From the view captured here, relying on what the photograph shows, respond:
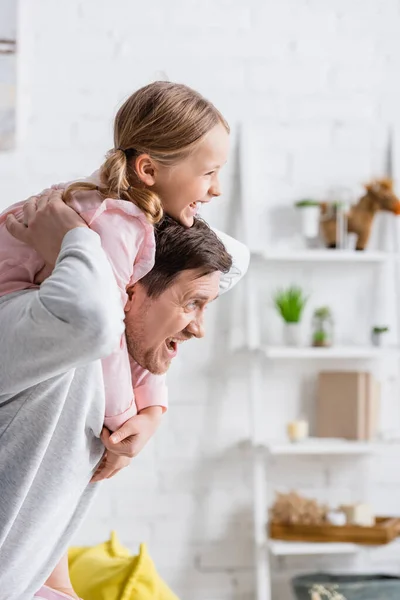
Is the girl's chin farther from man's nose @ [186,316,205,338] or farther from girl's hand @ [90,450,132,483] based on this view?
girl's hand @ [90,450,132,483]

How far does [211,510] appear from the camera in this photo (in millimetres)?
3072

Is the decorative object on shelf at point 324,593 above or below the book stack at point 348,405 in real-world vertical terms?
below

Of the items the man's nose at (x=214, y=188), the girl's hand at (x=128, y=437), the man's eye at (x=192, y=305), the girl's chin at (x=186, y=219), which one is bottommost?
the girl's hand at (x=128, y=437)

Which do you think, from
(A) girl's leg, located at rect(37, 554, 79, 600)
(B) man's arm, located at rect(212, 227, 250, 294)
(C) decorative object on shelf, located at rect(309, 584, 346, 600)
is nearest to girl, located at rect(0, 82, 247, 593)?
(B) man's arm, located at rect(212, 227, 250, 294)

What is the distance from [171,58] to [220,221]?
0.56 metres

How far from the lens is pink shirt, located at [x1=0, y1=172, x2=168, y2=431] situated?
116cm

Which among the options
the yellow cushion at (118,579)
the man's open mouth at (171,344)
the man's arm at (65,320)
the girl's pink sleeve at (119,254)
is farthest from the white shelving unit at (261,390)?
the man's arm at (65,320)

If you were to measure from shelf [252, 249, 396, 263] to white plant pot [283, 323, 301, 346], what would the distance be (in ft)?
0.72

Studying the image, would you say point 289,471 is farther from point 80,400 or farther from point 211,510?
point 80,400

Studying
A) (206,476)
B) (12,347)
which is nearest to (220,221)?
(206,476)

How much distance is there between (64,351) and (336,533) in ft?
6.91

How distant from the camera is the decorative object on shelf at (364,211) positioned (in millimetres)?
3010

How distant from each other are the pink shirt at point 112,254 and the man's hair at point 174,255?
0.04 meters

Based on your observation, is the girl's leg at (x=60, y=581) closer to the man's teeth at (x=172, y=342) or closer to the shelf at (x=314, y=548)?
the man's teeth at (x=172, y=342)
